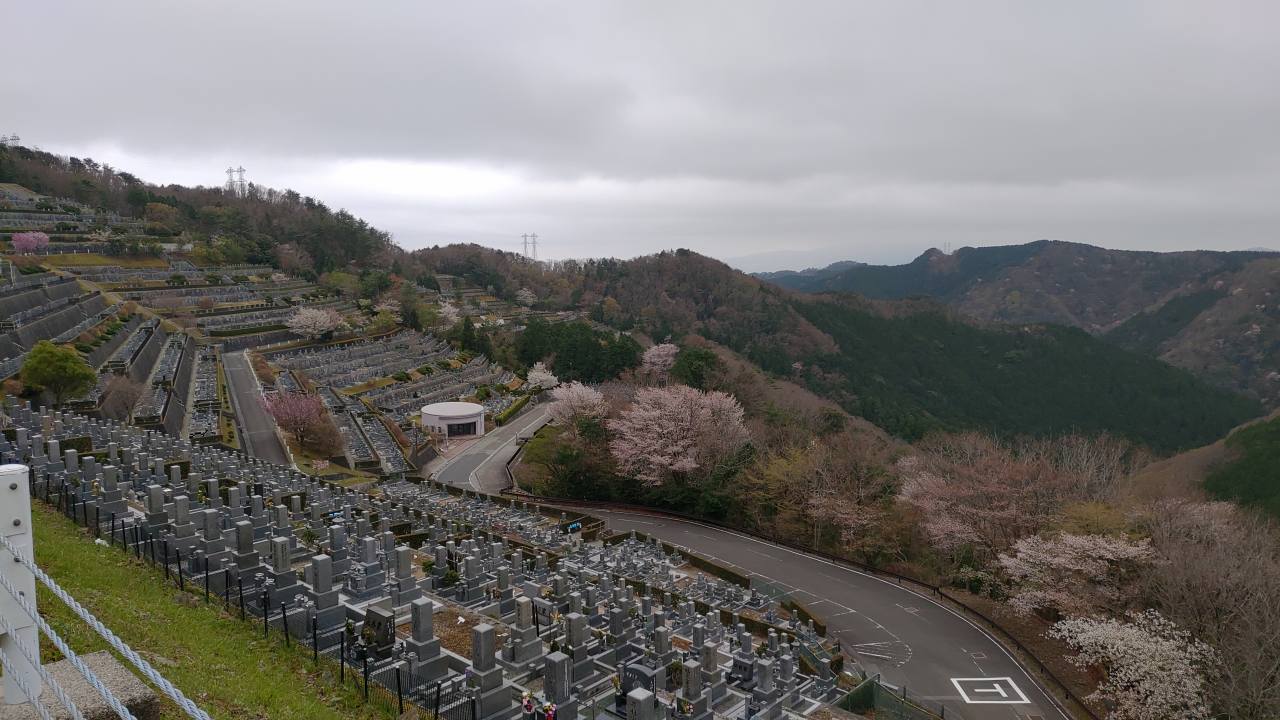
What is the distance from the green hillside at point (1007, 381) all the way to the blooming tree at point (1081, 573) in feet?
149

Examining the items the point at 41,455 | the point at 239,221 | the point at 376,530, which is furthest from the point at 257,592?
the point at 239,221

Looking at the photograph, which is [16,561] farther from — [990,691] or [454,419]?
[454,419]

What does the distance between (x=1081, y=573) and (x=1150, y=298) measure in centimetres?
16107

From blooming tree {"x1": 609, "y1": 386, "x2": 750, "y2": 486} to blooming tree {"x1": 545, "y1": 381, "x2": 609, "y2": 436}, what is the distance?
2.41 metres

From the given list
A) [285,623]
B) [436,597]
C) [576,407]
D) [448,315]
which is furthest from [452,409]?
[285,623]

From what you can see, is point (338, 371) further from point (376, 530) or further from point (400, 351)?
point (376, 530)

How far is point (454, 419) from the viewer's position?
152ft

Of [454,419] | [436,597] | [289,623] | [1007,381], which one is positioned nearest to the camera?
[289,623]

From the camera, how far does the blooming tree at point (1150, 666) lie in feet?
51.5

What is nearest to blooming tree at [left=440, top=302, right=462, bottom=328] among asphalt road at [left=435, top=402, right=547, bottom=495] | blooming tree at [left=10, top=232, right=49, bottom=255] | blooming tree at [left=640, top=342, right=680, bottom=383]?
blooming tree at [left=640, top=342, right=680, bottom=383]

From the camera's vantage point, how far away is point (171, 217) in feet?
245

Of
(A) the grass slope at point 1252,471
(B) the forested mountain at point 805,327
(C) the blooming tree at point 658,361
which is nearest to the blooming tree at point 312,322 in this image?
(B) the forested mountain at point 805,327

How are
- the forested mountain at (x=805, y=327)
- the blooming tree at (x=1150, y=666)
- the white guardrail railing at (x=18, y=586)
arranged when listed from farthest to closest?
the forested mountain at (x=805, y=327)
the blooming tree at (x=1150, y=666)
the white guardrail railing at (x=18, y=586)

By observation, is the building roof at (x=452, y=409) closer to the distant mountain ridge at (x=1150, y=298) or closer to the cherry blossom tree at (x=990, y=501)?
the cherry blossom tree at (x=990, y=501)
